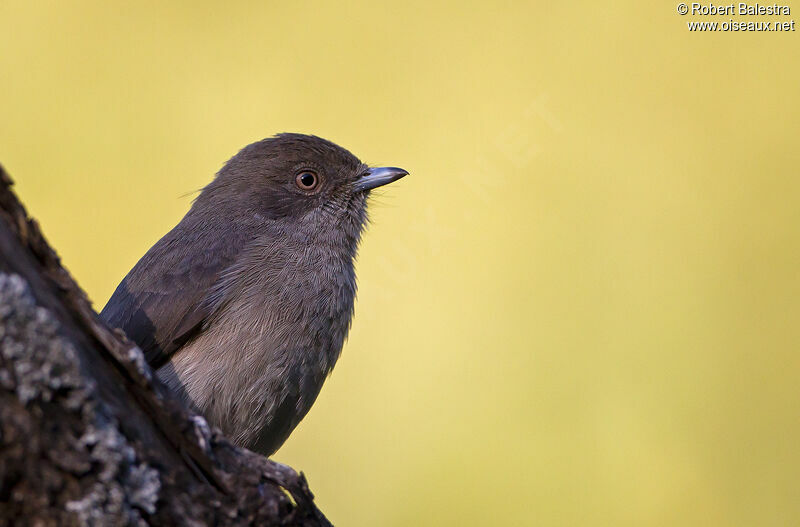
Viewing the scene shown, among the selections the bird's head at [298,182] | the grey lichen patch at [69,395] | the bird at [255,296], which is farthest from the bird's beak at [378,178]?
the grey lichen patch at [69,395]

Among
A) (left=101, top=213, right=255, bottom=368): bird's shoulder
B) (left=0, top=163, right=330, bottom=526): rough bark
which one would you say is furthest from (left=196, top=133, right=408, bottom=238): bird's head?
(left=0, top=163, right=330, bottom=526): rough bark

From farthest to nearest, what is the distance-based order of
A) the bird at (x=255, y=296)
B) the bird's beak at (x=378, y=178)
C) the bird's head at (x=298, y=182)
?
1. the bird's beak at (x=378, y=178)
2. the bird's head at (x=298, y=182)
3. the bird at (x=255, y=296)

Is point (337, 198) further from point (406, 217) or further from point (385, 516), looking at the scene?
point (385, 516)

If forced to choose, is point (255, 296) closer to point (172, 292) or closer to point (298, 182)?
point (172, 292)

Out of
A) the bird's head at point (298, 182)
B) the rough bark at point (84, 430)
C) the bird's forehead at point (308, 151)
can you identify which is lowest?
the rough bark at point (84, 430)

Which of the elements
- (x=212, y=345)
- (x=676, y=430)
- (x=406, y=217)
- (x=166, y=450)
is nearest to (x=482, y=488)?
(x=676, y=430)

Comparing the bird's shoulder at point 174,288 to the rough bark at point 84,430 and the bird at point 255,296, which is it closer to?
the bird at point 255,296

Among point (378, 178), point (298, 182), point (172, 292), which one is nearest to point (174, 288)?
point (172, 292)
